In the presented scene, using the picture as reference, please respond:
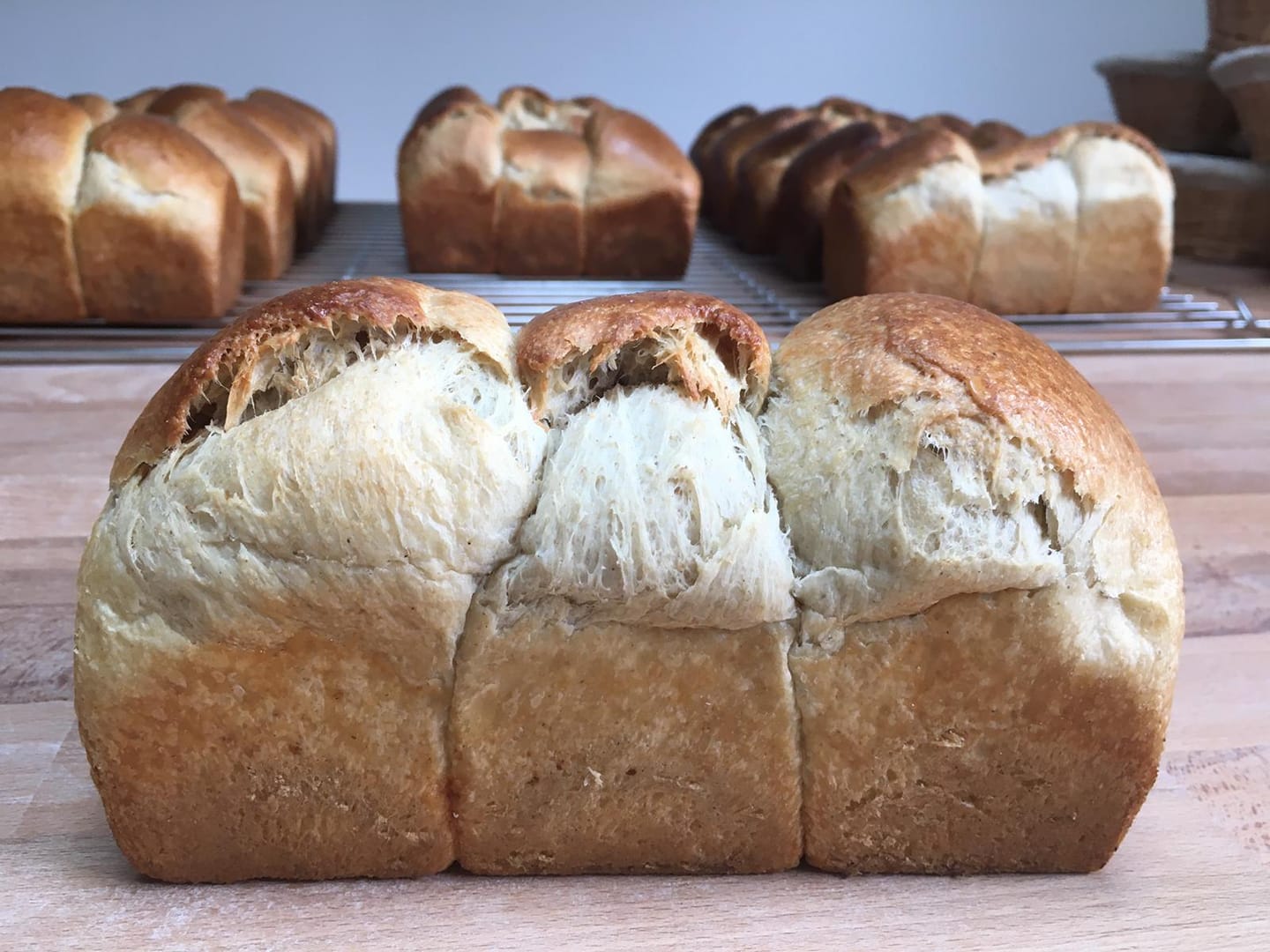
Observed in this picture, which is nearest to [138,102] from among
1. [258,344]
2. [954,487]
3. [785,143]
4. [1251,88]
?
[785,143]

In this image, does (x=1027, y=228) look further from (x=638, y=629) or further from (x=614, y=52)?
(x=614, y=52)

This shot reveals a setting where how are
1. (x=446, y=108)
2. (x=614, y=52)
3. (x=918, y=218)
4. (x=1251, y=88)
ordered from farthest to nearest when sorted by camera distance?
(x=614, y=52) → (x=1251, y=88) → (x=446, y=108) → (x=918, y=218)

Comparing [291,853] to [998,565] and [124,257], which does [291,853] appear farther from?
[124,257]

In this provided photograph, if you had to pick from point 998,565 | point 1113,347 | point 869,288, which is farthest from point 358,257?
point 998,565

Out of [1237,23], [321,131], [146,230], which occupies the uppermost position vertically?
[1237,23]

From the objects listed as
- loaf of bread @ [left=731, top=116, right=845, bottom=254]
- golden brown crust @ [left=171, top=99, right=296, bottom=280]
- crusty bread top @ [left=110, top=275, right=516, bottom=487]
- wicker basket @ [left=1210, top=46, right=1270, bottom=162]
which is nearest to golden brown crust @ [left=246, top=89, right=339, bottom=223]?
golden brown crust @ [left=171, top=99, right=296, bottom=280]

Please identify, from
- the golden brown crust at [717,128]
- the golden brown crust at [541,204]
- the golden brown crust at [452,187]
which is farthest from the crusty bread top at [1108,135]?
the golden brown crust at [717,128]

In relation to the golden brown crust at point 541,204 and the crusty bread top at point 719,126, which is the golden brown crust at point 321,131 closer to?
the golden brown crust at point 541,204
